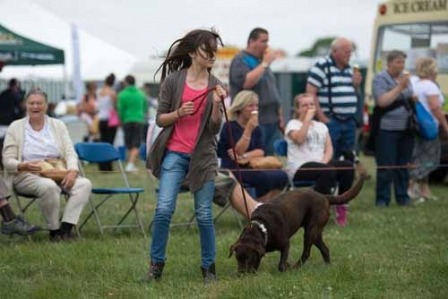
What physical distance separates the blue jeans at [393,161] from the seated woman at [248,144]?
1.98m

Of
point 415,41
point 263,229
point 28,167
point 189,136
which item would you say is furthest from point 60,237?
point 415,41

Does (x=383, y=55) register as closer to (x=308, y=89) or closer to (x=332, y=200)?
(x=308, y=89)

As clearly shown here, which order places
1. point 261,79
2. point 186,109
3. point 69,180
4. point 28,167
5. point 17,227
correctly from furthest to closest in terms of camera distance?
point 261,79, point 69,180, point 28,167, point 17,227, point 186,109

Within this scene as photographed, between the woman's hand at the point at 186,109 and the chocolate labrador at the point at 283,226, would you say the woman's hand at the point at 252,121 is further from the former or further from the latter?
the woman's hand at the point at 186,109

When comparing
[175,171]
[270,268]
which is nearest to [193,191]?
[175,171]

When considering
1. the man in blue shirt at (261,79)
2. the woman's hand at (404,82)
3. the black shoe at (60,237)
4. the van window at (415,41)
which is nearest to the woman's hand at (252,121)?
the man in blue shirt at (261,79)

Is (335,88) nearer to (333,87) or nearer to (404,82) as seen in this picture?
(333,87)

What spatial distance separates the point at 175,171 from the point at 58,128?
7.98ft

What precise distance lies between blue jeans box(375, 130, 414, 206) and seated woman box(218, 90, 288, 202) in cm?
198

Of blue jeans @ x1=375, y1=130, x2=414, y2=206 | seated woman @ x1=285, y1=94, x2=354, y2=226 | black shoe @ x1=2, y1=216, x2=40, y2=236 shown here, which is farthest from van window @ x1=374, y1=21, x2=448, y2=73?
black shoe @ x1=2, y1=216, x2=40, y2=236

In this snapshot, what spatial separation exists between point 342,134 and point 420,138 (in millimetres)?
1254

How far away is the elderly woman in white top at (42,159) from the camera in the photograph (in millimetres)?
7559

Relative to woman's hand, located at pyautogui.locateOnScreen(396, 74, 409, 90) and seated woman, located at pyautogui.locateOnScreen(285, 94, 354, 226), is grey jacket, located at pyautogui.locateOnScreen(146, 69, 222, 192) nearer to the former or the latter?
seated woman, located at pyautogui.locateOnScreen(285, 94, 354, 226)

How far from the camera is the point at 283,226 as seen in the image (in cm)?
605
